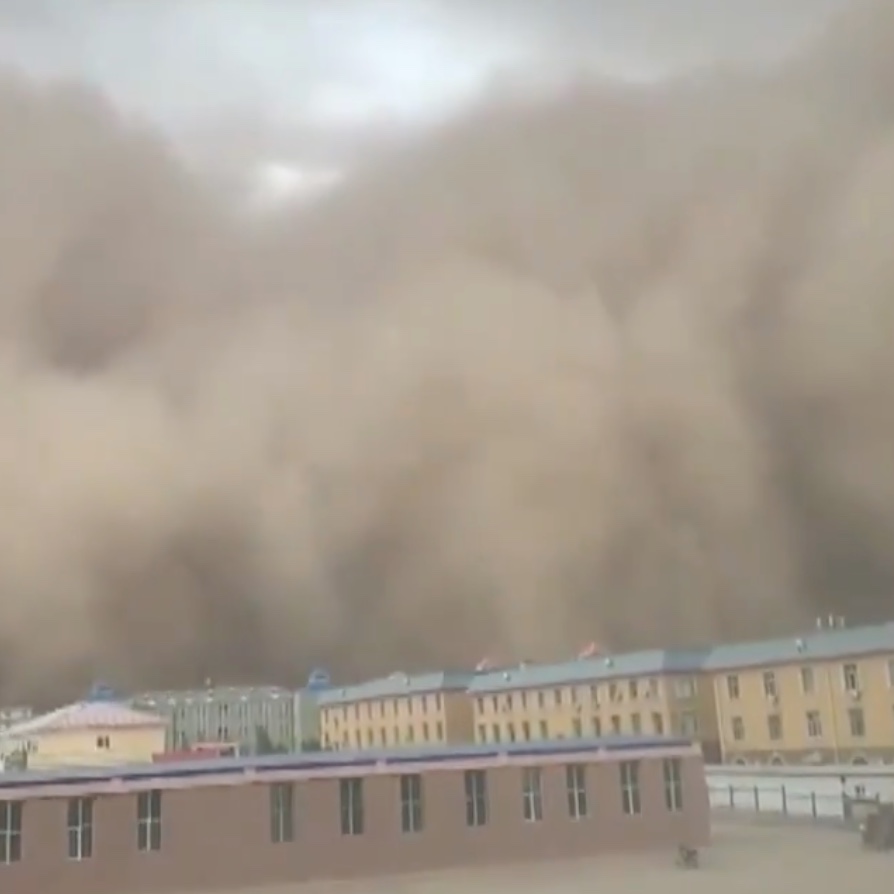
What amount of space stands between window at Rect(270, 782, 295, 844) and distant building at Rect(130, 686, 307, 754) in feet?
95.8

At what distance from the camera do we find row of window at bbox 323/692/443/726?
3184 centimetres

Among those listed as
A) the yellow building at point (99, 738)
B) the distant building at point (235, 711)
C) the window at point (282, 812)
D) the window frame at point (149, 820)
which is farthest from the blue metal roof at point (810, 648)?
the distant building at point (235, 711)

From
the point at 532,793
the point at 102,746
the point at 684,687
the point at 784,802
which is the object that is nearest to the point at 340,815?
the point at 532,793

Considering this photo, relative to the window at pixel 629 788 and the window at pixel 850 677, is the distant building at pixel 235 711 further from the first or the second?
the window at pixel 629 788

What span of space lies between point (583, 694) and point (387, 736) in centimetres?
836

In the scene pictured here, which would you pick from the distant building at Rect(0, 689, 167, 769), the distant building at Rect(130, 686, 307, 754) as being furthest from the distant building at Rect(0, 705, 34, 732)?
the distant building at Rect(0, 689, 167, 769)

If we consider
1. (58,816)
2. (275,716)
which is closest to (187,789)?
(58,816)

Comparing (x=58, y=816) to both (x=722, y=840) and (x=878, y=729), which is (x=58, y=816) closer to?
(x=722, y=840)

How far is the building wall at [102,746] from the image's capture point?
60.6 feet

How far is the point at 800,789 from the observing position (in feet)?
56.2

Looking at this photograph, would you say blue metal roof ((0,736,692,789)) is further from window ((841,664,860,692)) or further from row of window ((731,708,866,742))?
window ((841,664,860,692))

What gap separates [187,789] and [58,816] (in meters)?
1.09

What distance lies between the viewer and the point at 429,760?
11953 millimetres

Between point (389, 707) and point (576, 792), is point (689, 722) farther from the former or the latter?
point (576, 792)
